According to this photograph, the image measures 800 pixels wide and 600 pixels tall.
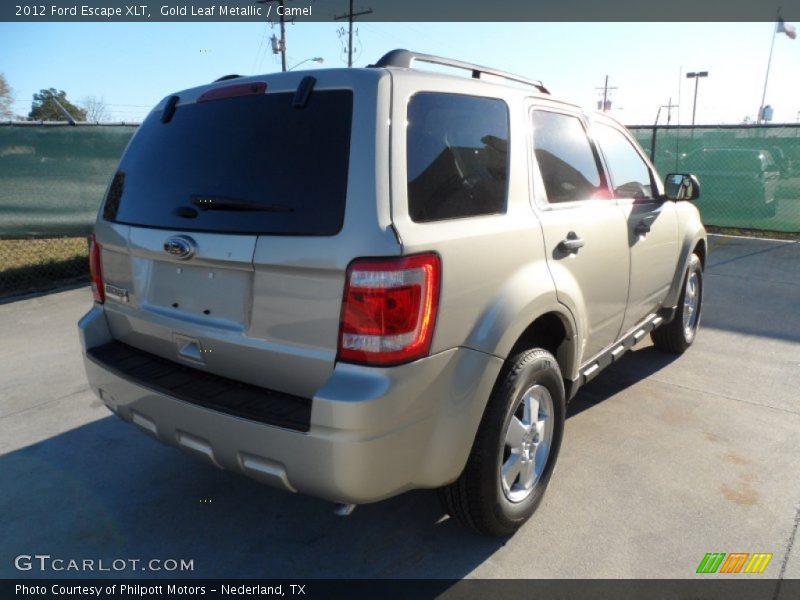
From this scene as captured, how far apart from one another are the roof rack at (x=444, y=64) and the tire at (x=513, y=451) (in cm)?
129

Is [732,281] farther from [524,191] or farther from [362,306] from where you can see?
[362,306]

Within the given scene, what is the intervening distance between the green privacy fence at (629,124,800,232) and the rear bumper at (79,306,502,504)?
11.3 m

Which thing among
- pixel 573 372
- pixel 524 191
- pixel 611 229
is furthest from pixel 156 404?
pixel 611 229

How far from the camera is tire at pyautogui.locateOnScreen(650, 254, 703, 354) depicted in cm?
491

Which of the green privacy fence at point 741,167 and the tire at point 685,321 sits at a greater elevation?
the green privacy fence at point 741,167

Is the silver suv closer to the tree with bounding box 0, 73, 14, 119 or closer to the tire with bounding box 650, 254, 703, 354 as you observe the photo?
the tire with bounding box 650, 254, 703, 354

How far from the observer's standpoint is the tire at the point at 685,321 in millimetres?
4910

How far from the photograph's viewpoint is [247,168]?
2254mm

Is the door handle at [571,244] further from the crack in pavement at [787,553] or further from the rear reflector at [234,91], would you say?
the crack in pavement at [787,553]

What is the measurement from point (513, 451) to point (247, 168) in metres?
1.64

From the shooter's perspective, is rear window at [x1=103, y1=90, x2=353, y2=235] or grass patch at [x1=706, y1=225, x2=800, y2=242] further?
grass patch at [x1=706, y1=225, x2=800, y2=242]

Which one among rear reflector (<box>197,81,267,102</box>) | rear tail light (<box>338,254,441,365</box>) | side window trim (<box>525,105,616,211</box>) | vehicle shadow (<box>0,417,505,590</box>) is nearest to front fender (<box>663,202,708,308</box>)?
side window trim (<box>525,105,616,211</box>)

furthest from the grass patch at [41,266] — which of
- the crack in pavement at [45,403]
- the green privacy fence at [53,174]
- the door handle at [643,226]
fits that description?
the door handle at [643,226]

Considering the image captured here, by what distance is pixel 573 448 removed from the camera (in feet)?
11.4
